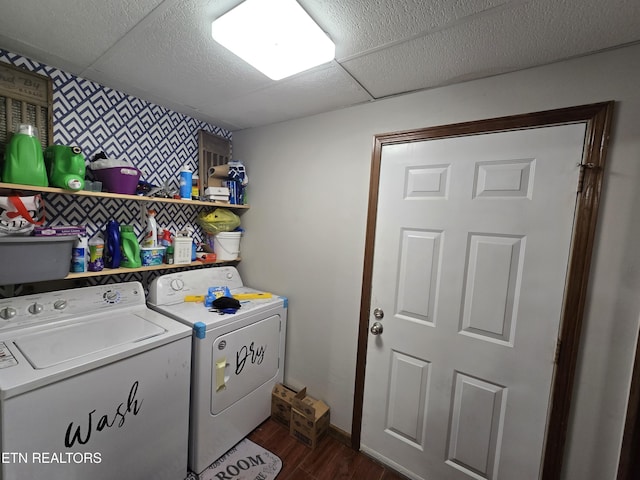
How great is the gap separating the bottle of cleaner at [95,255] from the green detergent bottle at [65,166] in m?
0.35

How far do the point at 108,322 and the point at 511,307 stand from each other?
2.07 m

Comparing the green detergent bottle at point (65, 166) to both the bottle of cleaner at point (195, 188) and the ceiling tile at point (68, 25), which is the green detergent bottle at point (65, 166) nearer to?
the ceiling tile at point (68, 25)

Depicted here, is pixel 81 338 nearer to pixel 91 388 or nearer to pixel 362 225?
pixel 91 388

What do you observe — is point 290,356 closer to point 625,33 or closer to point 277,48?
point 277,48

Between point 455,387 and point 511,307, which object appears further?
point 455,387

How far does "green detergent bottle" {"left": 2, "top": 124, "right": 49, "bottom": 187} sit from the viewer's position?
1.25m

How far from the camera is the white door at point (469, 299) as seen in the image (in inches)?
48.8

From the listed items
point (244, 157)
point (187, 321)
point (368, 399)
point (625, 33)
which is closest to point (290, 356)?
point (368, 399)

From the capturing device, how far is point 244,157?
2.36m

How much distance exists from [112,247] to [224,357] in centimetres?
95

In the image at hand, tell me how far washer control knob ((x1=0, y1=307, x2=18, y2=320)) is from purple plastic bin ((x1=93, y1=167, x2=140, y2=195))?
28.6 inches

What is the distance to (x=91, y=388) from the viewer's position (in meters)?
1.14

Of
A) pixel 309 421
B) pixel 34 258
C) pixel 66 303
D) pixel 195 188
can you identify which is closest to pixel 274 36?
pixel 195 188

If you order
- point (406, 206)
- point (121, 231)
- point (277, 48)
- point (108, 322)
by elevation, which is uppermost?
point (277, 48)
